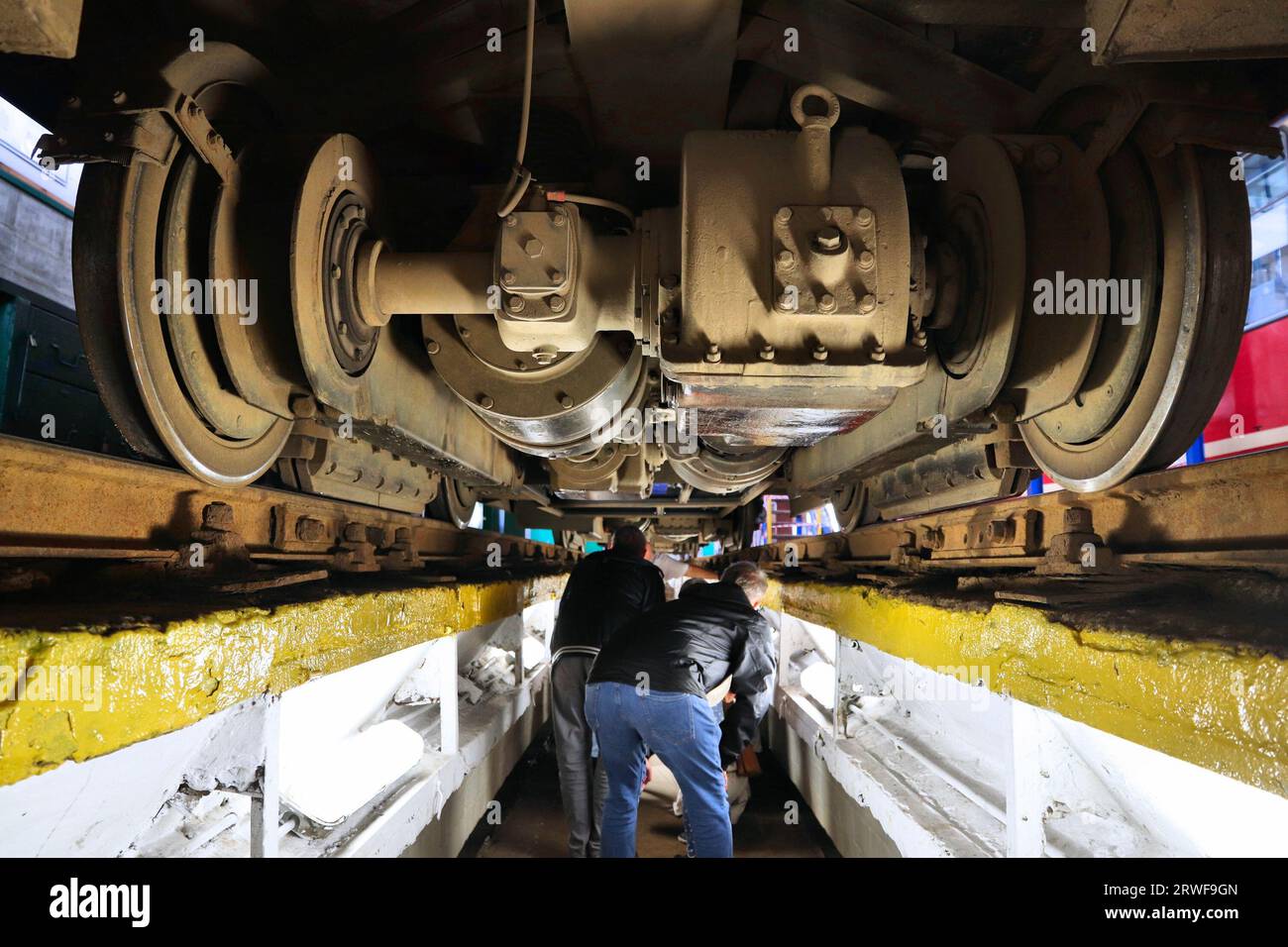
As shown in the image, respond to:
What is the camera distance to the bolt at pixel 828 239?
1.54m

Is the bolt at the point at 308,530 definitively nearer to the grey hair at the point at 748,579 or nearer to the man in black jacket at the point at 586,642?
the man in black jacket at the point at 586,642

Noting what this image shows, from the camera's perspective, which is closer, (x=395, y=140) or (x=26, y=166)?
(x=395, y=140)

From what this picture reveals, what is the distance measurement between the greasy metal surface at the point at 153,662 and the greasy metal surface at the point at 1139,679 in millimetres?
1787

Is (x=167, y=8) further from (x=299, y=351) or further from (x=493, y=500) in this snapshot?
(x=493, y=500)

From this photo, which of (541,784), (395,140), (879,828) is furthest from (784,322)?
(541,784)

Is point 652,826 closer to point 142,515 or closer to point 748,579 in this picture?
point 748,579

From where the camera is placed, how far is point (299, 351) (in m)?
1.77

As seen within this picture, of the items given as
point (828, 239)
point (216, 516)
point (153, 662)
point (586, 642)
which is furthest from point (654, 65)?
point (586, 642)

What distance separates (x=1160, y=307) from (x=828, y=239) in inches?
31.1

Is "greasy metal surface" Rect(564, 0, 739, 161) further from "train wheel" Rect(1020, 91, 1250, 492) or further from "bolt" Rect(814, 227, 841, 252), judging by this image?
"train wheel" Rect(1020, 91, 1250, 492)

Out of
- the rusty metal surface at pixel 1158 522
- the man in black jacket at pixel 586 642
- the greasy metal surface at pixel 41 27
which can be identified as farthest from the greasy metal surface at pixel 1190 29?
the man in black jacket at pixel 586 642

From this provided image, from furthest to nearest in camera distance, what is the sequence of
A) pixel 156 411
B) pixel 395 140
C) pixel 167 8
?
pixel 395 140 → pixel 167 8 → pixel 156 411
